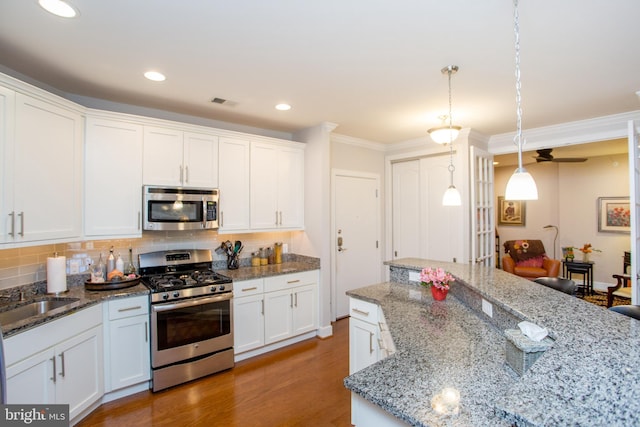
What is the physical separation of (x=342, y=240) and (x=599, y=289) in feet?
17.6

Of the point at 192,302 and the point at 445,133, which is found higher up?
the point at 445,133

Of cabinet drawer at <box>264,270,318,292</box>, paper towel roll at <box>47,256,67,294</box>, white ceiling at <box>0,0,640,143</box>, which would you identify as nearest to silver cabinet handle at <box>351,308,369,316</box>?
cabinet drawer at <box>264,270,318,292</box>

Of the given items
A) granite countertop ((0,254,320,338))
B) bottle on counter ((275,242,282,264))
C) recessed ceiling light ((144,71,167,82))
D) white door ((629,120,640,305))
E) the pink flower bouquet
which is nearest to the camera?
granite countertop ((0,254,320,338))

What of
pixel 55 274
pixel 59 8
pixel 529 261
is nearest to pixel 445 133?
pixel 59 8

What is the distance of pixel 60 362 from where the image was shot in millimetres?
2105

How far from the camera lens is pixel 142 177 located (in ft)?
9.66

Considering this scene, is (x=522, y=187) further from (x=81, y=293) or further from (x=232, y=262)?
(x=81, y=293)

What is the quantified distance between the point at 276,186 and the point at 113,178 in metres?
1.65

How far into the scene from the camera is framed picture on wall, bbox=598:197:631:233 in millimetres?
5734

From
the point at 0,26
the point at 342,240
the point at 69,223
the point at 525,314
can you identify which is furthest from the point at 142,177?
the point at 525,314

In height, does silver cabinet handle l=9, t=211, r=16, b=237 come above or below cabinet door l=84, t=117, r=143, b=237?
below

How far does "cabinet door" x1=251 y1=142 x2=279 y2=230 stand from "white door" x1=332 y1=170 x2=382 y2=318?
94 cm

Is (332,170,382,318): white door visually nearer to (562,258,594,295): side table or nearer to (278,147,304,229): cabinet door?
(278,147,304,229): cabinet door

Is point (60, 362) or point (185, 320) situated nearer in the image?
point (60, 362)
